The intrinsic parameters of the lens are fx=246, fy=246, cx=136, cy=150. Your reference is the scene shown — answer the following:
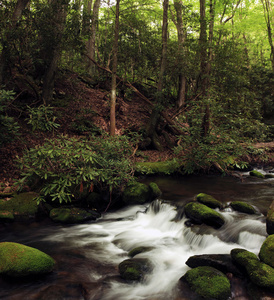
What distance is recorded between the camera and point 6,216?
21.9 feet

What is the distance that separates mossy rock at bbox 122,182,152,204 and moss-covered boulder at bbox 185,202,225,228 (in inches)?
86.3

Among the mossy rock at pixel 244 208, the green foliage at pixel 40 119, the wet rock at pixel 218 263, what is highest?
Result: the green foliage at pixel 40 119

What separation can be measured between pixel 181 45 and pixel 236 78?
358 centimetres

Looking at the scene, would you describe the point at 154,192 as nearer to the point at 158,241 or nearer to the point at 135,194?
the point at 135,194

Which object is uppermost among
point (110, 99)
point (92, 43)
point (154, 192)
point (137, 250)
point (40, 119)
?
point (92, 43)

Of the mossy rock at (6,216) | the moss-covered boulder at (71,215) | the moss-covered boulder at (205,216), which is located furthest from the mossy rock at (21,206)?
the moss-covered boulder at (205,216)

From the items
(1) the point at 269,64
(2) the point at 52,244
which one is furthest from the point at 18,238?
(1) the point at 269,64

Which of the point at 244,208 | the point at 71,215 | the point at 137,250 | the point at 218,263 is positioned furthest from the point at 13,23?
the point at 218,263

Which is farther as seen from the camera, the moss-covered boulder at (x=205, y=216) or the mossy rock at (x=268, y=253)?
the moss-covered boulder at (x=205, y=216)

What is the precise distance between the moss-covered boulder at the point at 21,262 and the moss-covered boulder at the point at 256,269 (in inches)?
137

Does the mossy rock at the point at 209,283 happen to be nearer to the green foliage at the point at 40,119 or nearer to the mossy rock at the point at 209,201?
the mossy rock at the point at 209,201

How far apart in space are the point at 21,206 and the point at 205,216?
505 centimetres

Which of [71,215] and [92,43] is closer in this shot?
[71,215]

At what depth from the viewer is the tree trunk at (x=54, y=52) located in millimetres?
10206
